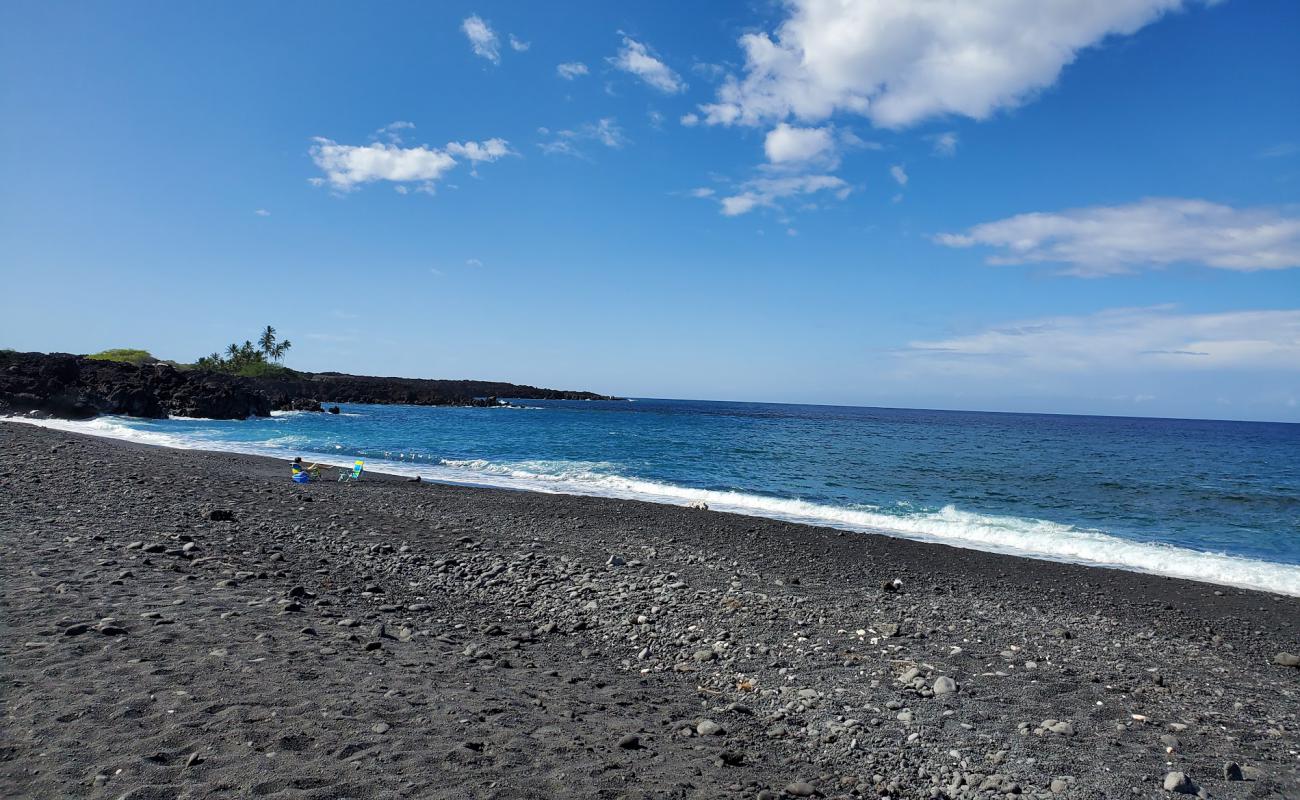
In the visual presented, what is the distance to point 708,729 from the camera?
214 inches

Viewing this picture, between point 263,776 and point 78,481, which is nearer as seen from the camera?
point 263,776

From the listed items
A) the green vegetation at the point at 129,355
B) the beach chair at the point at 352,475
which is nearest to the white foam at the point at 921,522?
the beach chair at the point at 352,475

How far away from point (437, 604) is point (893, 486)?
22.3 meters

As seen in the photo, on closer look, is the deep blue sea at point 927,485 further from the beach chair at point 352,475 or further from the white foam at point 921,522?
the beach chair at point 352,475

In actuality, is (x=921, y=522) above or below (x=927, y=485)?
below

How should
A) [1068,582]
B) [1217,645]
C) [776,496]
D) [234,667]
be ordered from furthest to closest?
[776,496] < [1068,582] < [1217,645] < [234,667]

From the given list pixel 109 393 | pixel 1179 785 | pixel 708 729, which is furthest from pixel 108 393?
pixel 1179 785

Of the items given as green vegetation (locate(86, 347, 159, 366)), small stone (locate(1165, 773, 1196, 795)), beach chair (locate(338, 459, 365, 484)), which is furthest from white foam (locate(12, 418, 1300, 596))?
green vegetation (locate(86, 347, 159, 366))

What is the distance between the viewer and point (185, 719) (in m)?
4.54

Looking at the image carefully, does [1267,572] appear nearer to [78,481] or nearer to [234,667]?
[234,667]

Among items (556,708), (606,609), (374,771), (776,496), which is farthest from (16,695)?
(776,496)

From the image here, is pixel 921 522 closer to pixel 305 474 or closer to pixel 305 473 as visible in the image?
pixel 305 474

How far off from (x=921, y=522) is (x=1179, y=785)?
14844 mm

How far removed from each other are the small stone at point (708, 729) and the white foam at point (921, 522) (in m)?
12.7
